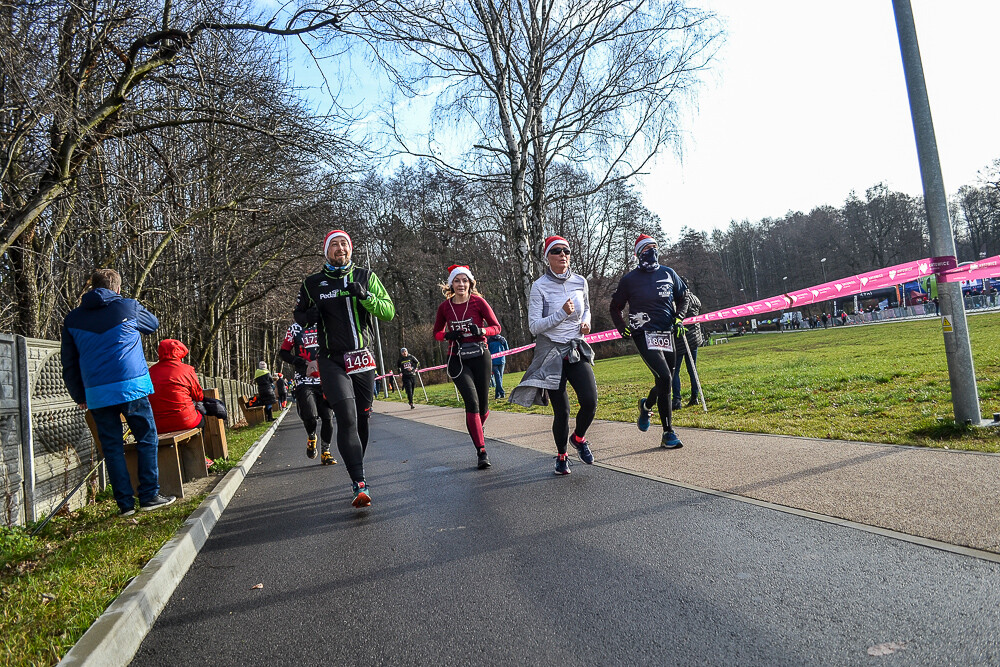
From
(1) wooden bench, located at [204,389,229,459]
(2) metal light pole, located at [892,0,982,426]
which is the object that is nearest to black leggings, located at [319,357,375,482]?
(1) wooden bench, located at [204,389,229,459]

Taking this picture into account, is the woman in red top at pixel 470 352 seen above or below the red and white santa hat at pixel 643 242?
below

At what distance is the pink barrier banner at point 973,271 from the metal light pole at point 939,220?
0.07 meters

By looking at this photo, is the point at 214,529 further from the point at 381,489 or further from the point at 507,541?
the point at 507,541

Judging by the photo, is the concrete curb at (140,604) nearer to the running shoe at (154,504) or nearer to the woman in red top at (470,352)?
the running shoe at (154,504)

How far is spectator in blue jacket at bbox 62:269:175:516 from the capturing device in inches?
222

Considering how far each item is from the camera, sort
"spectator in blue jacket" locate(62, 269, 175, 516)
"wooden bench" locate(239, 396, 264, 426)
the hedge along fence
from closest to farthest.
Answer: the hedge along fence < "spectator in blue jacket" locate(62, 269, 175, 516) < "wooden bench" locate(239, 396, 264, 426)

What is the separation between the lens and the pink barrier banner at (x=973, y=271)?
5.89 meters

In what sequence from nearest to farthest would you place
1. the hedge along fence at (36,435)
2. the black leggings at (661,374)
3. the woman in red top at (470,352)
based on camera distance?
the hedge along fence at (36,435) < the black leggings at (661,374) < the woman in red top at (470,352)

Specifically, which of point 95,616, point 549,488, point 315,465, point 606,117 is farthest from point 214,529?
point 606,117

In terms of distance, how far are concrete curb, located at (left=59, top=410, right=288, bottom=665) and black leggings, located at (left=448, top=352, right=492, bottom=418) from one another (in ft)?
8.25

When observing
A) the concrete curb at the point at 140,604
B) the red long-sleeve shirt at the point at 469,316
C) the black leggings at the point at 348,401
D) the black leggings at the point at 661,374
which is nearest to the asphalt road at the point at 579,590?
the concrete curb at the point at 140,604

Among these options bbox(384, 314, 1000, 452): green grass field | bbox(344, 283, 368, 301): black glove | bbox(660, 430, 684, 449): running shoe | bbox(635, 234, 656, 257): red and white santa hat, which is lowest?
bbox(384, 314, 1000, 452): green grass field

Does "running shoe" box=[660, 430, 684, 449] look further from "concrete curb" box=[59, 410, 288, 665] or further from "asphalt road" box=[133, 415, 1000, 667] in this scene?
"concrete curb" box=[59, 410, 288, 665]

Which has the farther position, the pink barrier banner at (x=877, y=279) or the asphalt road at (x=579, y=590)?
the pink barrier banner at (x=877, y=279)
